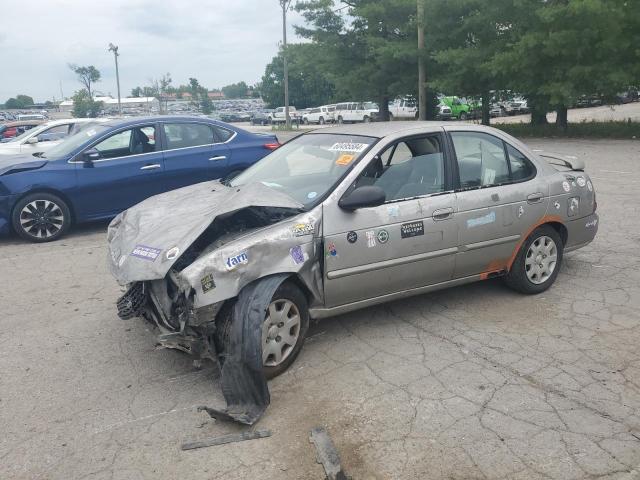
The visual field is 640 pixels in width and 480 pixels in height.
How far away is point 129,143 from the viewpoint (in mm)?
8211

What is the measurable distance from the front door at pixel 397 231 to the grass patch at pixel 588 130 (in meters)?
17.7

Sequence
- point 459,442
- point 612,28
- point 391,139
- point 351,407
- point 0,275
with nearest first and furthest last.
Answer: point 459,442 < point 351,407 < point 391,139 < point 0,275 < point 612,28

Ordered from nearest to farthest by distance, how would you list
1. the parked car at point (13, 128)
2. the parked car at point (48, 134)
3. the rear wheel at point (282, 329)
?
1. the rear wheel at point (282, 329)
2. the parked car at point (48, 134)
3. the parked car at point (13, 128)

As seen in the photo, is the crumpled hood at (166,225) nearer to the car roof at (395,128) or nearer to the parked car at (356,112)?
the car roof at (395,128)

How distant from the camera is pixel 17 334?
468cm

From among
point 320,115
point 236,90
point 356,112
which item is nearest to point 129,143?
point 356,112

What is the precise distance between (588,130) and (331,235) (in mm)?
20174

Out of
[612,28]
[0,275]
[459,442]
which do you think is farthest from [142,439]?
[612,28]

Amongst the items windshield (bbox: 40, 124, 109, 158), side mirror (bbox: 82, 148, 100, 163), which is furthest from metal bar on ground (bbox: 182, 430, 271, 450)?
windshield (bbox: 40, 124, 109, 158)

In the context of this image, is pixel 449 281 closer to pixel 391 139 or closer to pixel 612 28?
pixel 391 139

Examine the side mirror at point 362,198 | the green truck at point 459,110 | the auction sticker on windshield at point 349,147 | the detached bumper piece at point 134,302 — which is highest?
the green truck at point 459,110

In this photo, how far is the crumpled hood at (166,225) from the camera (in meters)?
3.62

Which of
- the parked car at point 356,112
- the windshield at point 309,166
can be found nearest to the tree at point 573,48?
the windshield at point 309,166

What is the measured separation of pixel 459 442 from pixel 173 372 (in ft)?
6.42
